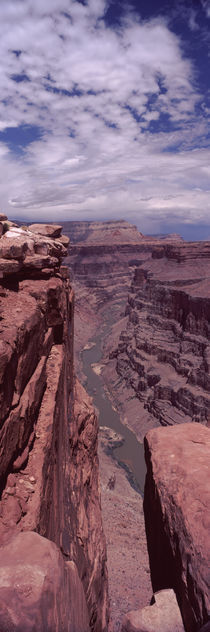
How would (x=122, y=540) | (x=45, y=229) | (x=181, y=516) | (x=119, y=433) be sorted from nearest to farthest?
(x=181, y=516), (x=45, y=229), (x=122, y=540), (x=119, y=433)

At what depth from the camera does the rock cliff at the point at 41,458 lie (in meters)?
4.12

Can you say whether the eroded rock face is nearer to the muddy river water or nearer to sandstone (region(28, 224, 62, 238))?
sandstone (region(28, 224, 62, 238))

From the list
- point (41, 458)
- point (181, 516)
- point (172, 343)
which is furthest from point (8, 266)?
point (172, 343)

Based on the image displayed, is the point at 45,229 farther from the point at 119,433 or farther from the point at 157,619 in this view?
the point at 119,433

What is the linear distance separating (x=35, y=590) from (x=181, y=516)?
3.02m

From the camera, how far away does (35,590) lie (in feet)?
11.0

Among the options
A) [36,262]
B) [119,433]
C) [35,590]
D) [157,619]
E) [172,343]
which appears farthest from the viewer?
[172,343]

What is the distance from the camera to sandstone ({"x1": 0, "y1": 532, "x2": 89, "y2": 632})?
3121 mm

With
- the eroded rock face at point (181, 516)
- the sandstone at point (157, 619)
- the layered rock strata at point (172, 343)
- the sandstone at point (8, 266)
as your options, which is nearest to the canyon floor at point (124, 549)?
the eroded rock face at point (181, 516)

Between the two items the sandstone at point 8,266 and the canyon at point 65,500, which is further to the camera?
the sandstone at point 8,266

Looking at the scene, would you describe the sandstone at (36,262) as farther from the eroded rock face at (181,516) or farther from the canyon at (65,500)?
the eroded rock face at (181,516)

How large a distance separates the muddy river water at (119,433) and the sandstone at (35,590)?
104 feet

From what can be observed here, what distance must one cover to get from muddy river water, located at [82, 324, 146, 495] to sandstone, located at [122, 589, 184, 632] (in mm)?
29943

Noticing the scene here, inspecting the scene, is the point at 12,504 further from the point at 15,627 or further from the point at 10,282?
the point at 10,282
